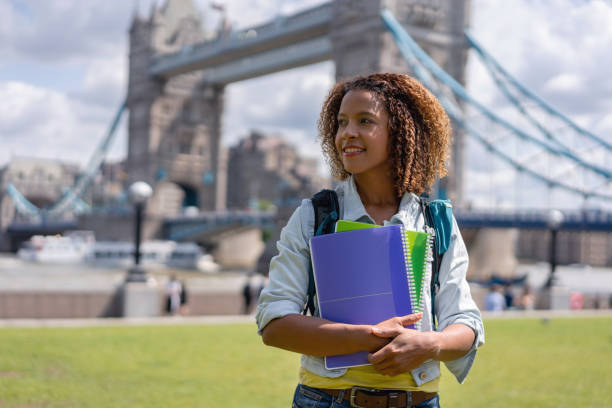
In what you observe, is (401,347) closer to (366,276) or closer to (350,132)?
(366,276)

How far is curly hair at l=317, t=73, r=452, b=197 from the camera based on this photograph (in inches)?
85.2

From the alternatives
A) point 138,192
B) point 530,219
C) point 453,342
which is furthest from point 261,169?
point 453,342

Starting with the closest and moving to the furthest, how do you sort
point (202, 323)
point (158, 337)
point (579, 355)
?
point (579, 355)
point (158, 337)
point (202, 323)

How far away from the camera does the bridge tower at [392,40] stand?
1559 inches

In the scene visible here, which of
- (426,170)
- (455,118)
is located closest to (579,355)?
(426,170)

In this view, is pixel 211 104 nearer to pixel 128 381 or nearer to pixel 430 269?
pixel 128 381

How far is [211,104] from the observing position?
212 ft

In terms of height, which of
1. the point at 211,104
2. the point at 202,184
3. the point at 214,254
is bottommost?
the point at 214,254

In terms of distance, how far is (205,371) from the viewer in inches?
295

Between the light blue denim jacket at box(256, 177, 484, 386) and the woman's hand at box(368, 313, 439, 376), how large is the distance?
129mm

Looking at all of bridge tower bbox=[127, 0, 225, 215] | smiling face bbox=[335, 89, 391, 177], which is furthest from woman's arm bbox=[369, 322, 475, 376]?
bridge tower bbox=[127, 0, 225, 215]

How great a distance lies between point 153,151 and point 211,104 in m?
7.10

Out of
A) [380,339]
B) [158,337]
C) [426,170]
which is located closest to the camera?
[380,339]

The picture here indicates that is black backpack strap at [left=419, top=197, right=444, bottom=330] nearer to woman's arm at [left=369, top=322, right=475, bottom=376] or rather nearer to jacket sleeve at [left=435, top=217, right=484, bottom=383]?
jacket sleeve at [left=435, top=217, right=484, bottom=383]
